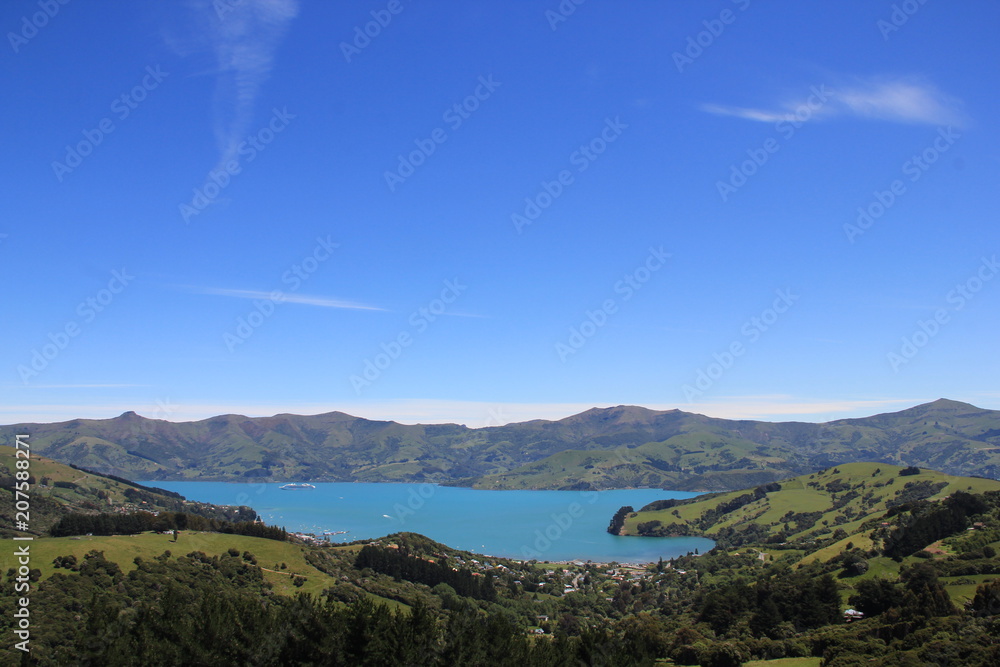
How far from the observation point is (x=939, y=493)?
7269 inches

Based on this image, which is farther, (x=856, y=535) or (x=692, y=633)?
(x=856, y=535)

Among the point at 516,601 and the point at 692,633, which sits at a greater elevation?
the point at 692,633

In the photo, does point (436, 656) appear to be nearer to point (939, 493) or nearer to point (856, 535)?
point (856, 535)

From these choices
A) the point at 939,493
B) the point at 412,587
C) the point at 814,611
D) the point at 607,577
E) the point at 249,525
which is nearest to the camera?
the point at 814,611

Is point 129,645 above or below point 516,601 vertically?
above

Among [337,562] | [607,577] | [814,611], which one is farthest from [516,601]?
[814,611]

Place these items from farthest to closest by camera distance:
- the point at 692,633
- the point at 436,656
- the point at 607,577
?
the point at 607,577
the point at 692,633
the point at 436,656

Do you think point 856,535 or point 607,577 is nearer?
point 856,535

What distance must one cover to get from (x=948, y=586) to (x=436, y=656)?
52895mm

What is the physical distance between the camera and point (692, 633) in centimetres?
5450

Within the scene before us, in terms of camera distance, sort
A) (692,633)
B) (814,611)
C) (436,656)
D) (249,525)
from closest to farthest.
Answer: (436,656), (692,633), (814,611), (249,525)

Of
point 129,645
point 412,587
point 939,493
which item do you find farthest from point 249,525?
point 939,493

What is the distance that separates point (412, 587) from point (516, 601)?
17888 millimetres

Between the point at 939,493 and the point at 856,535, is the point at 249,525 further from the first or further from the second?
the point at 939,493
